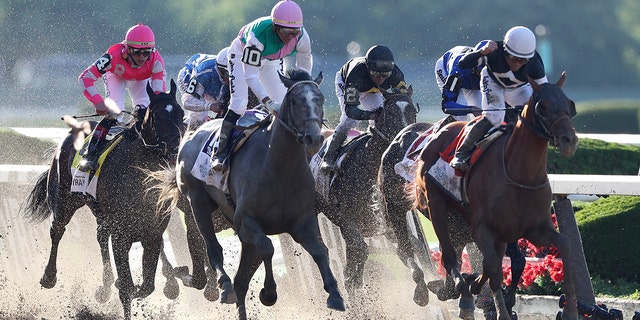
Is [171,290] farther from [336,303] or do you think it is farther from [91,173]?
[336,303]

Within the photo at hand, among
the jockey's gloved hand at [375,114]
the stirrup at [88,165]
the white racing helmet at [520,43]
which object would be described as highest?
the white racing helmet at [520,43]

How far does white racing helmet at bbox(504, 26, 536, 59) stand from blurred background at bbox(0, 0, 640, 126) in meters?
17.7

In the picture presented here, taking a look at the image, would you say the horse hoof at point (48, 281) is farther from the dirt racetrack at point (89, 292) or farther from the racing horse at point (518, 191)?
the racing horse at point (518, 191)

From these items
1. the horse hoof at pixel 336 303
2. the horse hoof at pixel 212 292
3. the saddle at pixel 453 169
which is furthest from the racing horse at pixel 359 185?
the horse hoof at pixel 336 303

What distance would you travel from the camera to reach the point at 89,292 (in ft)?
34.4

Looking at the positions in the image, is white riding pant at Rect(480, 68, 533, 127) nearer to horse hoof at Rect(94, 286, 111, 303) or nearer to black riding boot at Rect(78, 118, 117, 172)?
black riding boot at Rect(78, 118, 117, 172)

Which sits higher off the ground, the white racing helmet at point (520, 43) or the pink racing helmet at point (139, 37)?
the pink racing helmet at point (139, 37)

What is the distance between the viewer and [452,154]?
796 cm

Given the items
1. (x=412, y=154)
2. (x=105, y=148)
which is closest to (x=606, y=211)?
(x=412, y=154)

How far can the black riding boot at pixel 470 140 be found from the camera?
7.70 meters

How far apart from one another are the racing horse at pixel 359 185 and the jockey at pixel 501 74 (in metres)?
0.99

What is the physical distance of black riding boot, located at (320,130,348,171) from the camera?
943cm

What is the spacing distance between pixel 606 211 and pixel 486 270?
2.46 m

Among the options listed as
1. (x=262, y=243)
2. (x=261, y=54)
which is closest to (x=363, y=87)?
(x=261, y=54)
